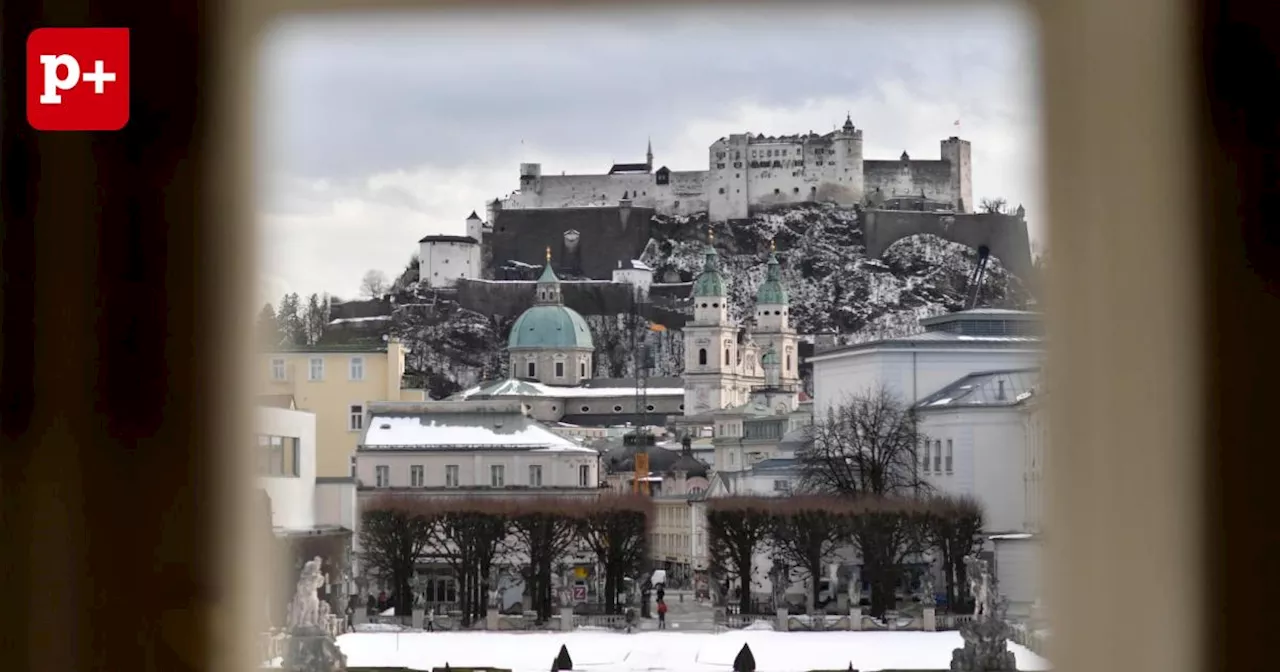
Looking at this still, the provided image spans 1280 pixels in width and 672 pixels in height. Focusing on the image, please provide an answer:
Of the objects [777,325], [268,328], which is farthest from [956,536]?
[268,328]

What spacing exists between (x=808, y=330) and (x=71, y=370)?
2.38 meters

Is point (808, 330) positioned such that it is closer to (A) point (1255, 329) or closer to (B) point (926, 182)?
(B) point (926, 182)

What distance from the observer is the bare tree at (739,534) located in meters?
4.40

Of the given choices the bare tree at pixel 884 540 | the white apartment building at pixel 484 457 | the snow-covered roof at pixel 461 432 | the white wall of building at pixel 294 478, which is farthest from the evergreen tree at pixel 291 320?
the bare tree at pixel 884 540

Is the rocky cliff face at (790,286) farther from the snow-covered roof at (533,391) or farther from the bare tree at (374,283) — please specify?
the bare tree at (374,283)

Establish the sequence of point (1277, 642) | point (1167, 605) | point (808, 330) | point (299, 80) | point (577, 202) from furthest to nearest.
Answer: point (808, 330) → point (577, 202) → point (299, 80) → point (1167, 605) → point (1277, 642)

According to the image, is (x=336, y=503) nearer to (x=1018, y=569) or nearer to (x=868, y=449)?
(x=868, y=449)

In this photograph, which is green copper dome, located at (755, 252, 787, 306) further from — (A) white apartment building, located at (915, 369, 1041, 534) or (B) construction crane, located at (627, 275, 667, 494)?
(A) white apartment building, located at (915, 369, 1041, 534)

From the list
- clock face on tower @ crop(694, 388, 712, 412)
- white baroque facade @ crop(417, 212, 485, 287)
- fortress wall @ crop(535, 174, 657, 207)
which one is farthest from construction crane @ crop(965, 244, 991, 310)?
white baroque facade @ crop(417, 212, 485, 287)

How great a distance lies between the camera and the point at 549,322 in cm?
431

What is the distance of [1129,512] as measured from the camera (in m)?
2.71

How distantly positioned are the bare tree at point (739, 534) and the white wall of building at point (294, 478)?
1.26m

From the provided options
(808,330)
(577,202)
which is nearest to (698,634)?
(808,330)

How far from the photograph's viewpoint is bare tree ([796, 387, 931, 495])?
14.2 feet
